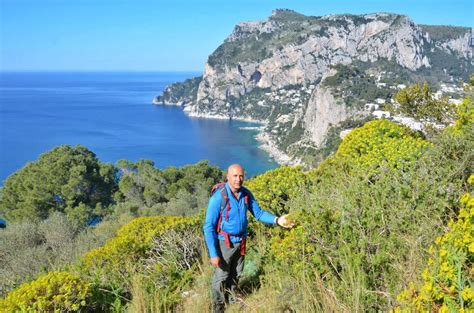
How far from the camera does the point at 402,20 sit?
134375mm

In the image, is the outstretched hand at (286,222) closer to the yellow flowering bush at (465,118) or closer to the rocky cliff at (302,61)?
the yellow flowering bush at (465,118)

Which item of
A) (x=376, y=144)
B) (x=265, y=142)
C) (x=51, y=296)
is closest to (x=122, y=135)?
(x=265, y=142)

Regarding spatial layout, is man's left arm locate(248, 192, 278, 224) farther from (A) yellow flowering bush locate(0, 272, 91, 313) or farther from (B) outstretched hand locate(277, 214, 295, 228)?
(A) yellow flowering bush locate(0, 272, 91, 313)

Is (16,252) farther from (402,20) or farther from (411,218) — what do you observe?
(402,20)

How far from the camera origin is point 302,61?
142 m

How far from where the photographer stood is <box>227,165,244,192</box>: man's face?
3139 millimetres

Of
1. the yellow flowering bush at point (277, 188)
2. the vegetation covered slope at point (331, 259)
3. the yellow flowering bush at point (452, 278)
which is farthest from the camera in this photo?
the yellow flowering bush at point (277, 188)

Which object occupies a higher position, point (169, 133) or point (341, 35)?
point (341, 35)

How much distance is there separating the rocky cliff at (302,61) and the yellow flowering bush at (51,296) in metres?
92.8

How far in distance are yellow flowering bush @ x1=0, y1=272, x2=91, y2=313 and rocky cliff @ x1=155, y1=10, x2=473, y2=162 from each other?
92820 mm

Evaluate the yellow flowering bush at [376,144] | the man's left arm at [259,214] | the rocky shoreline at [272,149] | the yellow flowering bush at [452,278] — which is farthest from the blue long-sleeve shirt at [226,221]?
the rocky shoreline at [272,149]

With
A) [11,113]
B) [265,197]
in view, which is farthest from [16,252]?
[11,113]

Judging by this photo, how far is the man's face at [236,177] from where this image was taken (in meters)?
3.14

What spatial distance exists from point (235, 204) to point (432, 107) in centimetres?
866
